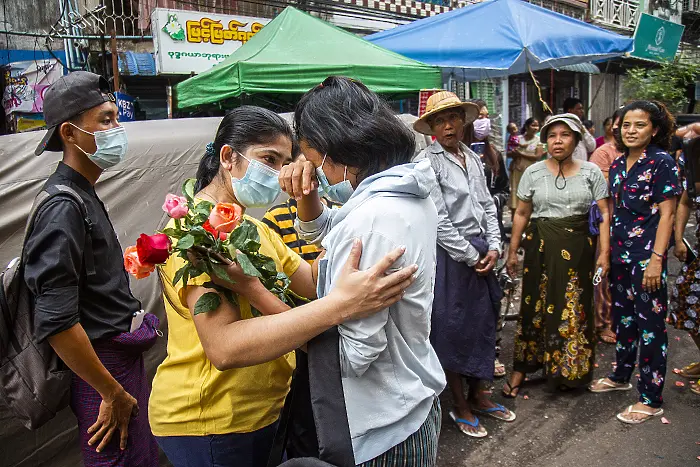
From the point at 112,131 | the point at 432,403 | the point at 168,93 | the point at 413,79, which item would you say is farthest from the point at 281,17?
the point at 432,403

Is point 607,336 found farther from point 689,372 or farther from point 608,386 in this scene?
point 608,386

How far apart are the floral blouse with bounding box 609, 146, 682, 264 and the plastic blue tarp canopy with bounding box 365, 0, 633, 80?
2924 millimetres

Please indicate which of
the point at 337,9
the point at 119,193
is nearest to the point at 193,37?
the point at 337,9

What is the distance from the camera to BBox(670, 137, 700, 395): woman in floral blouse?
360 centimetres

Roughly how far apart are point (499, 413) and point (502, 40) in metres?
4.25

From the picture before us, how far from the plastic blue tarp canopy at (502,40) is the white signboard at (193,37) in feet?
9.73

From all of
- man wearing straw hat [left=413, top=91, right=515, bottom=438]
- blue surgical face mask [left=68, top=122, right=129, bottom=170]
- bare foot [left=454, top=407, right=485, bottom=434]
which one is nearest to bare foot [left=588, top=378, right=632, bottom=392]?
man wearing straw hat [left=413, top=91, right=515, bottom=438]

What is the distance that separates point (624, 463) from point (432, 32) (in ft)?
18.2

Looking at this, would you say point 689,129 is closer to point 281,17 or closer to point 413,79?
point 413,79

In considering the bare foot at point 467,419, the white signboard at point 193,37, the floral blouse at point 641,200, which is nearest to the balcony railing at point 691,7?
the white signboard at point 193,37

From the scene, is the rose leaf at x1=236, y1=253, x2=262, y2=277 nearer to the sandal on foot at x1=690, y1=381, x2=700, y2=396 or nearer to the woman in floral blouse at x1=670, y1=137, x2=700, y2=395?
the woman in floral blouse at x1=670, y1=137, x2=700, y2=395

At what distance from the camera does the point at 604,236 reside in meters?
3.77

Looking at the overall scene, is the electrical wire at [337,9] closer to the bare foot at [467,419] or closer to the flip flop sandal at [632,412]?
the bare foot at [467,419]

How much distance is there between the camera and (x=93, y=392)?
6.56ft
